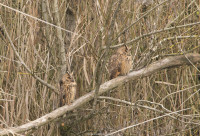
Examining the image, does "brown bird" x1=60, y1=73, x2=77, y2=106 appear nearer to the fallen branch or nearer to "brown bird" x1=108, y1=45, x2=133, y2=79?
the fallen branch

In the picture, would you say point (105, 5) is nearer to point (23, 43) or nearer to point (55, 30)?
point (55, 30)

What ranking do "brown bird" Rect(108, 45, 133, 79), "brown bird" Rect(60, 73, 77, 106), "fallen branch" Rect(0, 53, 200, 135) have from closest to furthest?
"fallen branch" Rect(0, 53, 200, 135)
"brown bird" Rect(60, 73, 77, 106)
"brown bird" Rect(108, 45, 133, 79)

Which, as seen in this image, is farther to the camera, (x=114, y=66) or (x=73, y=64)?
(x=73, y=64)

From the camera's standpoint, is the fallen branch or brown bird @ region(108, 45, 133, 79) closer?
the fallen branch

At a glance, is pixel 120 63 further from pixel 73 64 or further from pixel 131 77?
pixel 73 64

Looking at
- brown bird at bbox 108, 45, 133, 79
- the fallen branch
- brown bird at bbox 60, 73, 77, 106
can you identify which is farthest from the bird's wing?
brown bird at bbox 60, 73, 77, 106

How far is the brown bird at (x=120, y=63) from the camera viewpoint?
2728mm

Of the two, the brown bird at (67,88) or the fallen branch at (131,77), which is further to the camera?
the brown bird at (67,88)

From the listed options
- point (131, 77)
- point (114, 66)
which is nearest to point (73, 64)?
point (114, 66)

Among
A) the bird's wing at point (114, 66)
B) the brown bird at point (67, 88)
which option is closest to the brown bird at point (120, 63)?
the bird's wing at point (114, 66)

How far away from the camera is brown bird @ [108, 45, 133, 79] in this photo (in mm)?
2728

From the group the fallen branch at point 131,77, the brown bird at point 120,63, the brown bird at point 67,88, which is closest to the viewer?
the fallen branch at point 131,77

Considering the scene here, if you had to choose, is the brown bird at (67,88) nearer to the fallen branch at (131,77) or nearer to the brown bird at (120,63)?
the fallen branch at (131,77)

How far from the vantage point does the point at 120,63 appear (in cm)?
279
